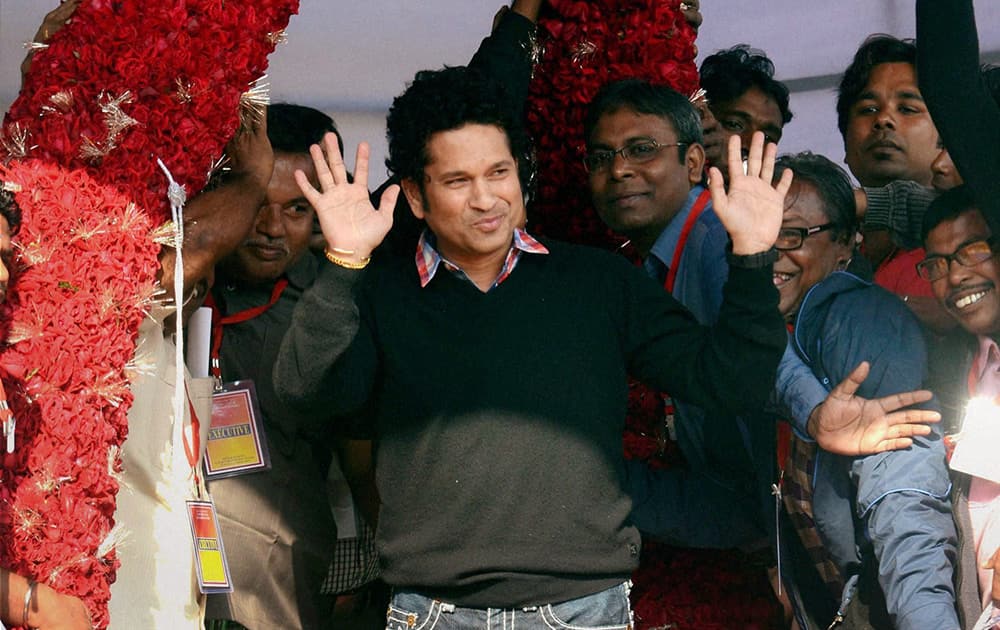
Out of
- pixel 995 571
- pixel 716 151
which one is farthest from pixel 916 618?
pixel 716 151

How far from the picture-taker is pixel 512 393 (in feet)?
8.63

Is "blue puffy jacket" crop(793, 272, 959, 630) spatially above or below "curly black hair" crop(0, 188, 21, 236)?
below

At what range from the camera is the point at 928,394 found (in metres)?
2.89

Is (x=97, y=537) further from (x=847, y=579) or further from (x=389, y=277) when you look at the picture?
(x=847, y=579)

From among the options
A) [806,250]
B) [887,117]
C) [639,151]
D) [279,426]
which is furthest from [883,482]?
[279,426]

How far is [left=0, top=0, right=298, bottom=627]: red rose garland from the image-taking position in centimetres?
243

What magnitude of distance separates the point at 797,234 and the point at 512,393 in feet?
2.78

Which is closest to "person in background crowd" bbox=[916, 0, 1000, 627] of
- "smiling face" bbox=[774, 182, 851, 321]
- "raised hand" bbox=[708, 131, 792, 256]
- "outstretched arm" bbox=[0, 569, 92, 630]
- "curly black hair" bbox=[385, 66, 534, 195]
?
"smiling face" bbox=[774, 182, 851, 321]

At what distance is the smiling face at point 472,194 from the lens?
275 centimetres

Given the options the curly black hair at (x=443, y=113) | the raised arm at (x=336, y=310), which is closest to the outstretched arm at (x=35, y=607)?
the raised arm at (x=336, y=310)

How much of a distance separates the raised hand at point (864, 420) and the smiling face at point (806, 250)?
268mm

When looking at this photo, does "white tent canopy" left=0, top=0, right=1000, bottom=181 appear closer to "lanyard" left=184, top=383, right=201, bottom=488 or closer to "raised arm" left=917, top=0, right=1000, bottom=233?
"raised arm" left=917, top=0, right=1000, bottom=233

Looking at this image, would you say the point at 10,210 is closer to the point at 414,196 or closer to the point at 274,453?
the point at 414,196

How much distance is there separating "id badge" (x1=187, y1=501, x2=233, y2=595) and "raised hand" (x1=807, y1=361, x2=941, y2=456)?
120cm
